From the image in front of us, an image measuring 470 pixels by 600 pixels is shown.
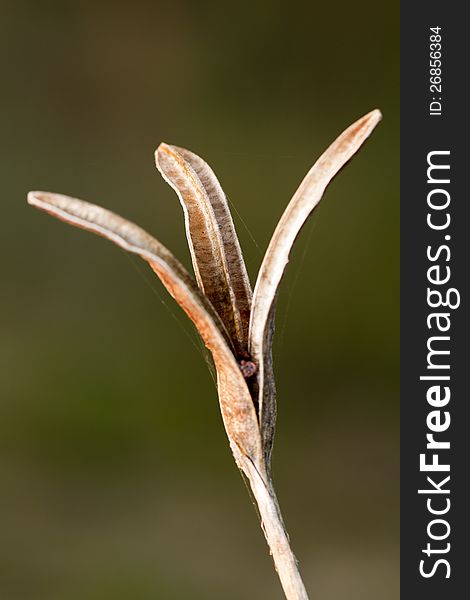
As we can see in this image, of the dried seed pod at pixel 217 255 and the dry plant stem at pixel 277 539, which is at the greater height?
the dried seed pod at pixel 217 255

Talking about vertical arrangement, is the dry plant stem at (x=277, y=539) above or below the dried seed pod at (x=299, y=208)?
below

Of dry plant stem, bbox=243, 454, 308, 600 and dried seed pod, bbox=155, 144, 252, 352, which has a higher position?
dried seed pod, bbox=155, 144, 252, 352

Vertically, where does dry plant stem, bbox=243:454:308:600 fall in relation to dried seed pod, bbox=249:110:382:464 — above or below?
below

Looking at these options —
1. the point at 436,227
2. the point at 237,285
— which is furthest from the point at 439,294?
the point at 237,285

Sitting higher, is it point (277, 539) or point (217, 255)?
point (217, 255)

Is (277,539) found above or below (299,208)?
below

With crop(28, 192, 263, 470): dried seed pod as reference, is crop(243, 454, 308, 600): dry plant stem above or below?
below

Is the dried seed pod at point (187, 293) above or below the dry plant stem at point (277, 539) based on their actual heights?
above

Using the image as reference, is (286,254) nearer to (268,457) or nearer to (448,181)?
(268,457)
